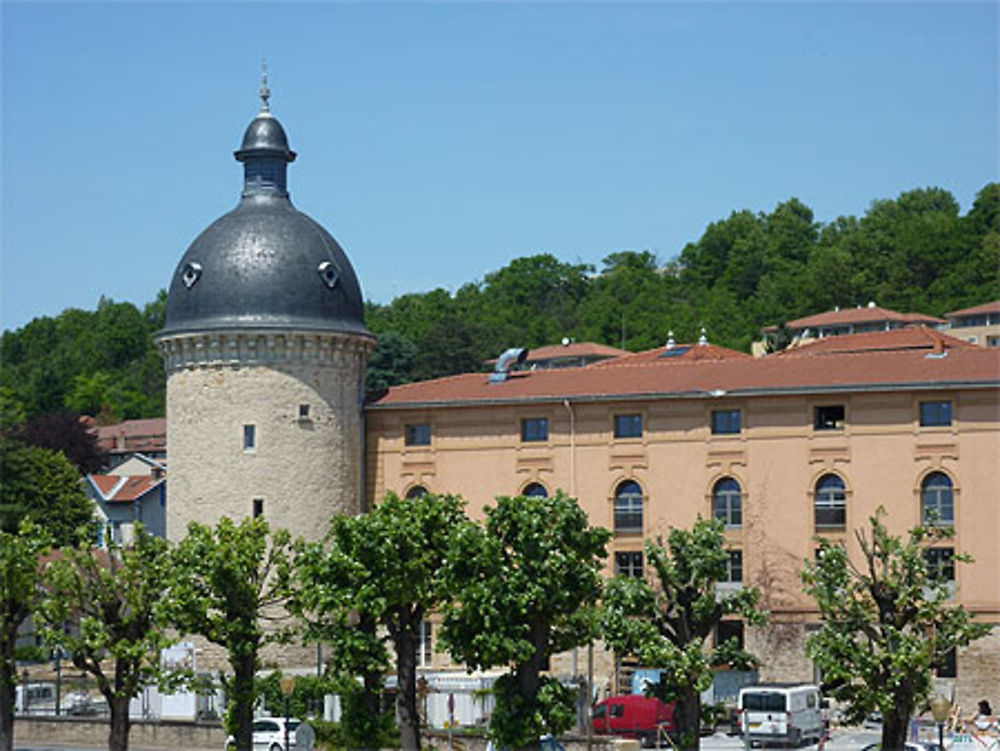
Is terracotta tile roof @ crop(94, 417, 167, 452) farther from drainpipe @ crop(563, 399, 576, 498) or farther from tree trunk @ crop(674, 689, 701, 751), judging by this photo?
tree trunk @ crop(674, 689, 701, 751)

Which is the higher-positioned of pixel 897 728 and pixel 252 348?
pixel 252 348

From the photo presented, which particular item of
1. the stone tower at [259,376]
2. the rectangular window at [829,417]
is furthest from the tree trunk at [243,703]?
the rectangular window at [829,417]

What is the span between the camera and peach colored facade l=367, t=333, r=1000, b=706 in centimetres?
5262

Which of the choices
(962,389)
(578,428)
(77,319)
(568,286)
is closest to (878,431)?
(962,389)

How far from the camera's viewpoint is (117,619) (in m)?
41.8

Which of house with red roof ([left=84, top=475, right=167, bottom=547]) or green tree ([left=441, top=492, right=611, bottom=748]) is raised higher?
house with red roof ([left=84, top=475, right=167, bottom=547])

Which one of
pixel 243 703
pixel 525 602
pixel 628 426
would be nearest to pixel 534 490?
pixel 628 426

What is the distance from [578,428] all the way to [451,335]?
5927cm

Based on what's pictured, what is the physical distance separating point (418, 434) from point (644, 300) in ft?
249

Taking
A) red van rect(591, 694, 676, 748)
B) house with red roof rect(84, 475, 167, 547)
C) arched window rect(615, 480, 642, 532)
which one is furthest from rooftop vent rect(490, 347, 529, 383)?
house with red roof rect(84, 475, 167, 547)

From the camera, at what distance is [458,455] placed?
195 ft

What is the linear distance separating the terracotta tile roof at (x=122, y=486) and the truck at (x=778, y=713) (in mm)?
61675

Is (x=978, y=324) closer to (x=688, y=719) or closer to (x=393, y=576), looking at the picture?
(x=688, y=719)

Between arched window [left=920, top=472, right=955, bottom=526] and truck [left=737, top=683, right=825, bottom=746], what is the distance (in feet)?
29.5
